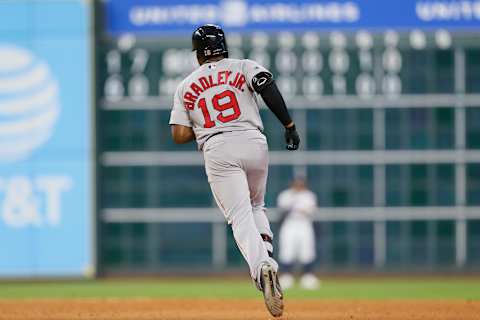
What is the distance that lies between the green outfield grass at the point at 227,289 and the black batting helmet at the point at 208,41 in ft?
21.0

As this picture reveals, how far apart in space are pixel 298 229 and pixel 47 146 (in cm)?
428

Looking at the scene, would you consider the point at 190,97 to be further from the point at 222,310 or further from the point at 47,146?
the point at 47,146

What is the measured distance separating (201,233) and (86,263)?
1925 mm

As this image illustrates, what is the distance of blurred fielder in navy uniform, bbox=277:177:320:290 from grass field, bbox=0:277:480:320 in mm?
506

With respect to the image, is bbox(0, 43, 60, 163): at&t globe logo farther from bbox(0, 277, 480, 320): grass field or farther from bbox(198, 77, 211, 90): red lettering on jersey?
bbox(198, 77, 211, 90): red lettering on jersey

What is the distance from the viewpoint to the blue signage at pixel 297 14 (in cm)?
1819

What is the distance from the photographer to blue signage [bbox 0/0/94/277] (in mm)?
18875

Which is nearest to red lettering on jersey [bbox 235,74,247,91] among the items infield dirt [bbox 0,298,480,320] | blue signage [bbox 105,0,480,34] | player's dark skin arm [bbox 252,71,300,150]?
player's dark skin arm [bbox 252,71,300,150]

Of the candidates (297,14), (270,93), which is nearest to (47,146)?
(297,14)

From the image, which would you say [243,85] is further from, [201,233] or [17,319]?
[201,233]

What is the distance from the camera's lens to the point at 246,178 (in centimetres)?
786

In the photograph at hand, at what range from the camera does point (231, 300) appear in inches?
488

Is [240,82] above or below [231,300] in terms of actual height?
above

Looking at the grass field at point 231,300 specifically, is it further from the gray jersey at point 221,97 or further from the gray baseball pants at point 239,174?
the gray jersey at point 221,97
